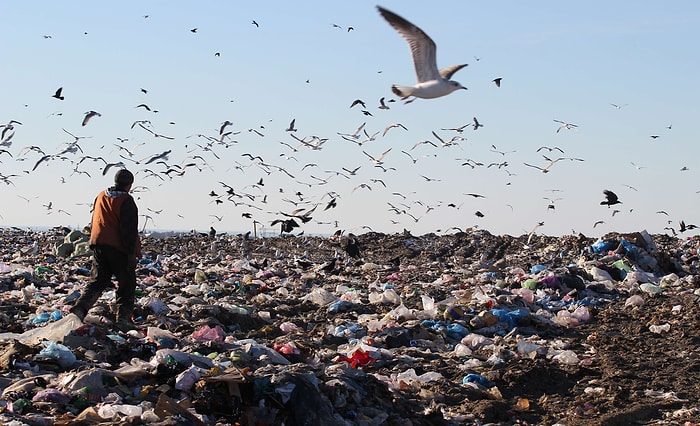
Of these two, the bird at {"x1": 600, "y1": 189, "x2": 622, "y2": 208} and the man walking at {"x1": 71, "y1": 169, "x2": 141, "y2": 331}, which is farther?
the bird at {"x1": 600, "y1": 189, "x2": 622, "y2": 208}

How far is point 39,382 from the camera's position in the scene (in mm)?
3926

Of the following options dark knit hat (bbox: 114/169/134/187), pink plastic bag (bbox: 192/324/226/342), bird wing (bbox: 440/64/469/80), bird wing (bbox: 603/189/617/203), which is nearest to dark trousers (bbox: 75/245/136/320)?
dark knit hat (bbox: 114/169/134/187)

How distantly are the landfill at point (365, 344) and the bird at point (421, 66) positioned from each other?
2.01 m

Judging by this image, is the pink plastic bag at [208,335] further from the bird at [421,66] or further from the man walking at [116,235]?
the bird at [421,66]

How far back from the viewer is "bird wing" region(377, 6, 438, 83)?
24.1 feet

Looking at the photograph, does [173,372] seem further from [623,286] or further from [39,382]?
[623,286]

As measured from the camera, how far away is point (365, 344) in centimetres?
584

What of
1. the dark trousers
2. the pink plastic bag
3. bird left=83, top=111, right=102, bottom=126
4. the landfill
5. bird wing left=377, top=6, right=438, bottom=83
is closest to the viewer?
the landfill

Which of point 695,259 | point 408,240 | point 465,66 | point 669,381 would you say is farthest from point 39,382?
point 408,240

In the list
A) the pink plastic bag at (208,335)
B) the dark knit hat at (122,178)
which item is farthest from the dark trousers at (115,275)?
the pink plastic bag at (208,335)

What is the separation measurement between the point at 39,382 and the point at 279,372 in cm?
116

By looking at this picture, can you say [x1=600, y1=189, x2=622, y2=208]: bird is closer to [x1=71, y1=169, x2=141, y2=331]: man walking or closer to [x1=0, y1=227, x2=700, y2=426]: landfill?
[x1=0, y1=227, x2=700, y2=426]: landfill

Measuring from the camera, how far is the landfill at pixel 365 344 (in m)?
3.78

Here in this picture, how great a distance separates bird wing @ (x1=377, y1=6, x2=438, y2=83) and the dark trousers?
3173 millimetres
